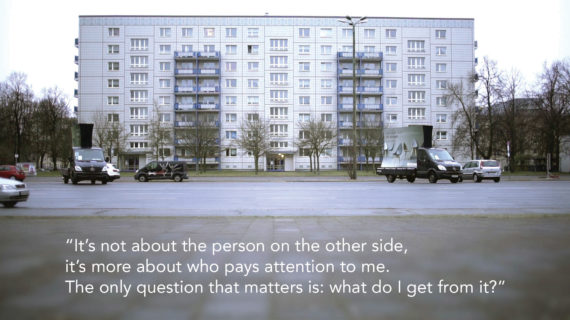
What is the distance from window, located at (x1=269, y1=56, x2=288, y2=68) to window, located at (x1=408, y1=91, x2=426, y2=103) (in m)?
23.7

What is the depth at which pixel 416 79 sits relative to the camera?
230 ft

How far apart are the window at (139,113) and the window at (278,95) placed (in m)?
22.8

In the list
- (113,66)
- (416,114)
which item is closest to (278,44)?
(416,114)

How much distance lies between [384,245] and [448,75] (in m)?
72.8

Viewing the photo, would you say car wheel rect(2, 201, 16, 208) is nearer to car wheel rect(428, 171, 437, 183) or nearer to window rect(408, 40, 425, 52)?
car wheel rect(428, 171, 437, 183)

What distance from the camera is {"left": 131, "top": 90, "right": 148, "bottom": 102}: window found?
2702 inches

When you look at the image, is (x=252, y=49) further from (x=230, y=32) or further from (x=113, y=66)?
(x=113, y=66)

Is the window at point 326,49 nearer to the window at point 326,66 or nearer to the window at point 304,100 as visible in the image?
the window at point 326,66

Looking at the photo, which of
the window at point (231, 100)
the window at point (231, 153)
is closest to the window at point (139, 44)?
the window at point (231, 100)

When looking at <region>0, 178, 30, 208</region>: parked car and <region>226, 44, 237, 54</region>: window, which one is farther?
<region>226, 44, 237, 54</region>: window

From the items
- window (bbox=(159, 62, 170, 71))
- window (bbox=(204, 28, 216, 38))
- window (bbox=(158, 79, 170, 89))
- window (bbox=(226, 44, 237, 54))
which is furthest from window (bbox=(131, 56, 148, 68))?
window (bbox=(226, 44, 237, 54))

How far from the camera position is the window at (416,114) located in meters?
70.1

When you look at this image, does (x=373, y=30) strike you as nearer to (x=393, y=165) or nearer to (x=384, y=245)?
(x=393, y=165)

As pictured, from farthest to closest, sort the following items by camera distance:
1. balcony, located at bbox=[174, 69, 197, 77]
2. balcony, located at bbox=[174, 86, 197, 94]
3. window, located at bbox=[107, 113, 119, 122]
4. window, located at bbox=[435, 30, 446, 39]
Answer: window, located at bbox=[435, 30, 446, 39] < balcony, located at bbox=[174, 86, 197, 94] < balcony, located at bbox=[174, 69, 197, 77] < window, located at bbox=[107, 113, 119, 122]
